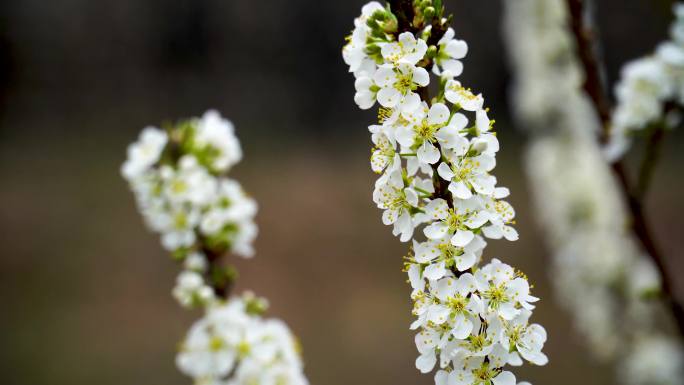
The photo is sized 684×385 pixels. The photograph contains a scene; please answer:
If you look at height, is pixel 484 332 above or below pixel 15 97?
below

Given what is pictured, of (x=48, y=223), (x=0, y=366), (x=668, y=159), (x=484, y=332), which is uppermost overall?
(x=668, y=159)

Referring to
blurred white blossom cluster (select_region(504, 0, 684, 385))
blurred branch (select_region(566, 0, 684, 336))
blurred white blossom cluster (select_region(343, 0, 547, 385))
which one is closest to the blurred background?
blurred white blossom cluster (select_region(504, 0, 684, 385))

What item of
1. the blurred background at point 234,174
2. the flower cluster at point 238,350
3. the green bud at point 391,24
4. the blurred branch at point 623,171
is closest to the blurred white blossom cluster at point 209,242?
the flower cluster at point 238,350

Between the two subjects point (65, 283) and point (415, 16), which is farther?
point (65, 283)

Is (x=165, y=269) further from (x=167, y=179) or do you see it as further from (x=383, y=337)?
(x=167, y=179)

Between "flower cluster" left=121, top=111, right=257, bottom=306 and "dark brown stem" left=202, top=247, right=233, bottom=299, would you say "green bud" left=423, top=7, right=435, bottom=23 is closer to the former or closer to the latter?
"flower cluster" left=121, top=111, right=257, bottom=306

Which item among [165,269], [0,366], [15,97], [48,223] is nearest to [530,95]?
[0,366]

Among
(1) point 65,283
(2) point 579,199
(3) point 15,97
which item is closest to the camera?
(2) point 579,199

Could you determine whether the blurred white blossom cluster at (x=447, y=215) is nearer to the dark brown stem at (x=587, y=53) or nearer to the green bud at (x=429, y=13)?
the green bud at (x=429, y=13)
